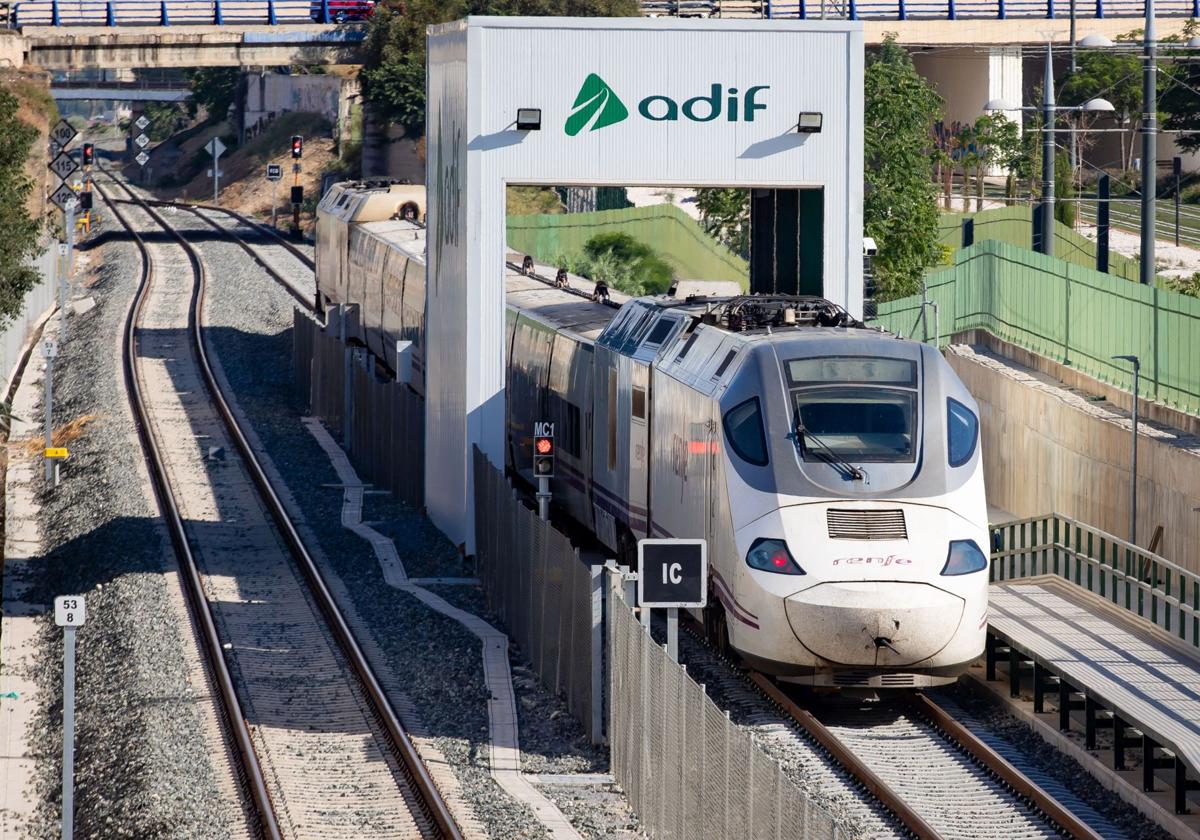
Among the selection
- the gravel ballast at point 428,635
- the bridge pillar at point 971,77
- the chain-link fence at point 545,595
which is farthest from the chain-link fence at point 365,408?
the bridge pillar at point 971,77

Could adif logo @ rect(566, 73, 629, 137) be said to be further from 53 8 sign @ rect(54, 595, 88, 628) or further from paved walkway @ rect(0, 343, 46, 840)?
53 8 sign @ rect(54, 595, 88, 628)

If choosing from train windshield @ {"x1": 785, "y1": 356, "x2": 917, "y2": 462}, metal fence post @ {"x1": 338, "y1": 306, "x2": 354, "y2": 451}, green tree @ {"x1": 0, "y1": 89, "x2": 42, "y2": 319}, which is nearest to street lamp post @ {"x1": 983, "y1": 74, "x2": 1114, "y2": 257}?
metal fence post @ {"x1": 338, "y1": 306, "x2": 354, "y2": 451}

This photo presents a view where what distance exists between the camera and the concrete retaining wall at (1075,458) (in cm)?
2520

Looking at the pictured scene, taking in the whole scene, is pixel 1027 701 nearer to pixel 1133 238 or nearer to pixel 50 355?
pixel 50 355

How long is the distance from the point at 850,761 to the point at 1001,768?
1259mm

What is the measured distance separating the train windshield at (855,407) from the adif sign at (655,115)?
790cm

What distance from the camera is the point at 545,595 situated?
67.4 ft

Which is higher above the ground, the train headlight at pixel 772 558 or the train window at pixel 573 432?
the train window at pixel 573 432

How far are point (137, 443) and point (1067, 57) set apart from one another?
176 ft

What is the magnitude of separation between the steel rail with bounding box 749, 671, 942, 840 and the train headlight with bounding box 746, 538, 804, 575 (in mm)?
1497

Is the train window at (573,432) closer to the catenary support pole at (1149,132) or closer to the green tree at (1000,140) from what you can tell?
the catenary support pole at (1149,132)

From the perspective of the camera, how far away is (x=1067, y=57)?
265 feet

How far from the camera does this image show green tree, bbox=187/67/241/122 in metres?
111

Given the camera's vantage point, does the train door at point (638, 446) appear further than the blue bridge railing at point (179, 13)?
No
